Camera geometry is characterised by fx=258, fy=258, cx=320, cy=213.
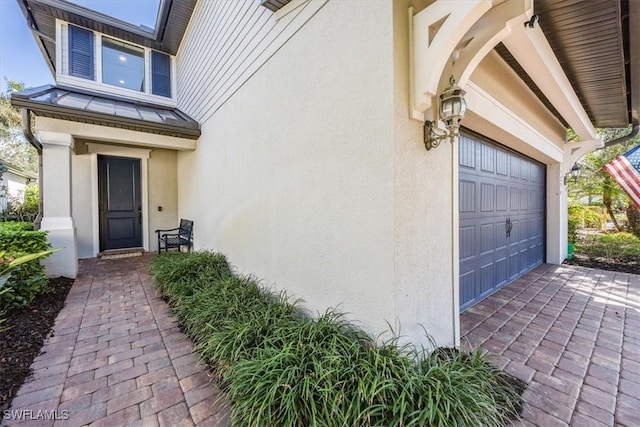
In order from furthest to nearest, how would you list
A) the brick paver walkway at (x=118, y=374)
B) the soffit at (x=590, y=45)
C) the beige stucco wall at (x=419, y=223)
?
the soffit at (x=590, y=45), the beige stucco wall at (x=419, y=223), the brick paver walkway at (x=118, y=374)

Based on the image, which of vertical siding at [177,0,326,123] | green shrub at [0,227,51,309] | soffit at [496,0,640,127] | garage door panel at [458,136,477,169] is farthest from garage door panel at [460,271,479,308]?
green shrub at [0,227,51,309]

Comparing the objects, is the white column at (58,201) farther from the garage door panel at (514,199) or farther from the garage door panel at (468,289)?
the garage door panel at (514,199)

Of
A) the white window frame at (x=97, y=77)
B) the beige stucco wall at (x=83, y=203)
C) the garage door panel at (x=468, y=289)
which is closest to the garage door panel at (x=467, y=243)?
the garage door panel at (x=468, y=289)

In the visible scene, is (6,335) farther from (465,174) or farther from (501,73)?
(501,73)

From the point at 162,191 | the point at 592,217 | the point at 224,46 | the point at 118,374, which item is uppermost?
the point at 224,46

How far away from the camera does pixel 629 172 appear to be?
5203 millimetres

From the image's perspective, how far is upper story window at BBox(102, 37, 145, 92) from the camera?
649cm

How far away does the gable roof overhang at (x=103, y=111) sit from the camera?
4.27 meters

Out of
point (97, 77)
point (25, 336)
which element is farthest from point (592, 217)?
point (97, 77)

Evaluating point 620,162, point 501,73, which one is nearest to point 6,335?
point 501,73

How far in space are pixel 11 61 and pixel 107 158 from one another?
534 inches

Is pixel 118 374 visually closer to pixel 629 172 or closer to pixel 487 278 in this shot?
pixel 487 278

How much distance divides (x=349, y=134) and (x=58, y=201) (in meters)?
5.40

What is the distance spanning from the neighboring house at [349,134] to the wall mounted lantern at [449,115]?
0.09 metres
